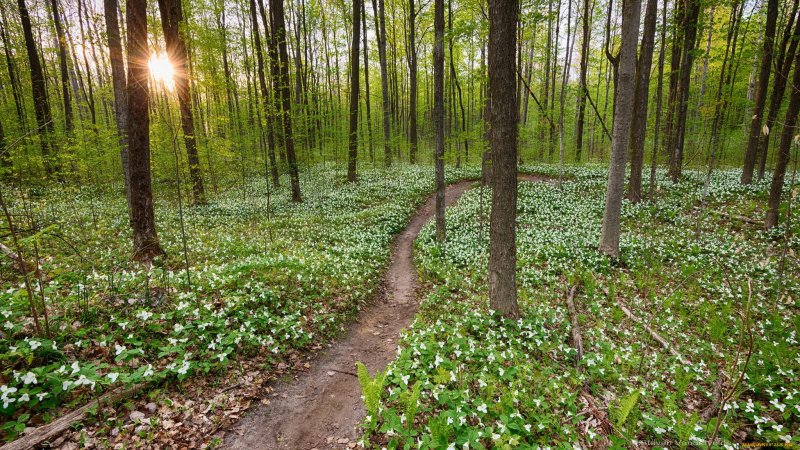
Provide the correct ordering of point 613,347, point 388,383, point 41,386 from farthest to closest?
point 613,347
point 388,383
point 41,386

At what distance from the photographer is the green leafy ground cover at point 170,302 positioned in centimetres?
427

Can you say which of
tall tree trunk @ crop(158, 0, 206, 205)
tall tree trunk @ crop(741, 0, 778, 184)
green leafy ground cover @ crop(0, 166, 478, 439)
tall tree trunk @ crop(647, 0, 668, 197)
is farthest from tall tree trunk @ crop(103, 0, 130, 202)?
tall tree trunk @ crop(741, 0, 778, 184)

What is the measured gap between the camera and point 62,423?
392 cm

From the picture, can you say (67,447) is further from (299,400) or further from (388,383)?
(388,383)

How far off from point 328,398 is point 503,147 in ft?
17.8

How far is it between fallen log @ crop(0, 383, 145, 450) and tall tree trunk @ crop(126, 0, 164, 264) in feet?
12.9

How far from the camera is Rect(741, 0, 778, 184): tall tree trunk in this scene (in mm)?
12367

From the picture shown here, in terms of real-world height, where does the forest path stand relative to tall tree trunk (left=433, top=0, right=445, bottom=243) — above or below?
below

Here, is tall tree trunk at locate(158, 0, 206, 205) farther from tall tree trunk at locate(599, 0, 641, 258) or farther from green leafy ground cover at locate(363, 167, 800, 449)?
tall tree trunk at locate(599, 0, 641, 258)

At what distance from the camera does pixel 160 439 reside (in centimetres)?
421

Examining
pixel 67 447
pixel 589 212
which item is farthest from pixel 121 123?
pixel 589 212

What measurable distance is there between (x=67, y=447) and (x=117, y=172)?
76.3 ft

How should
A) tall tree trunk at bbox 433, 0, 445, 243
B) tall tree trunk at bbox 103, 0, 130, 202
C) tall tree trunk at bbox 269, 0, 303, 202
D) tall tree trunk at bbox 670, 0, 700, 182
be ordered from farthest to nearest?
tall tree trunk at bbox 269, 0, 303, 202 → tall tree trunk at bbox 670, 0, 700, 182 → tall tree trunk at bbox 103, 0, 130, 202 → tall tree trunk at bbox 433, 0, 445, 243

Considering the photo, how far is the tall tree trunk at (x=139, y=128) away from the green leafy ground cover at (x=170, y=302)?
812mm
